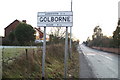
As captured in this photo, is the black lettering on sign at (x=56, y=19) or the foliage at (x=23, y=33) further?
the foliage at (x=23, y=33)

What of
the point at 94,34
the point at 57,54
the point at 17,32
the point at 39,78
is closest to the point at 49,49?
the point at 57,54

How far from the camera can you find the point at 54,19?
23.3 feet

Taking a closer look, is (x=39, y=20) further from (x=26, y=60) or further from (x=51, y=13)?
(x=26, y=60)

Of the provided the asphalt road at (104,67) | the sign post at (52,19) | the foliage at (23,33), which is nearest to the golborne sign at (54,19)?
the sign post at (52,19)

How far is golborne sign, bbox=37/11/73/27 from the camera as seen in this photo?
7.05 m

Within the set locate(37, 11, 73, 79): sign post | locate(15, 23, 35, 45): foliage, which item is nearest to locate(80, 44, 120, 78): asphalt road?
locate(37, 11, 73, 79): sign post

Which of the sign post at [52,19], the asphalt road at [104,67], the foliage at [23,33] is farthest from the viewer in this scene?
the foliage at [23,33]

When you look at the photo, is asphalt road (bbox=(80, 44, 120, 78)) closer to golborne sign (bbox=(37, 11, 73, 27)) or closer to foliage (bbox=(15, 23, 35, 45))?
golborne sign (bbox=(37, 11, 73, 27))

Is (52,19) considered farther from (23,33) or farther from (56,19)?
(23,33)

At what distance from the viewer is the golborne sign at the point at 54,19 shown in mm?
7051

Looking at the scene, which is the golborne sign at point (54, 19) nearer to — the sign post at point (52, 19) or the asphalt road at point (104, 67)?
the sign post at point (52, 19)

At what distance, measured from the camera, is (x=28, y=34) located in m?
44.0

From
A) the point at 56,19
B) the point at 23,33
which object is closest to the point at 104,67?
the point at 56,19

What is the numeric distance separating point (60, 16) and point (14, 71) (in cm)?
270
